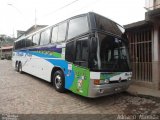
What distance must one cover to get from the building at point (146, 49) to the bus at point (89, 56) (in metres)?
2.23

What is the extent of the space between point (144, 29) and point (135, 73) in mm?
2457

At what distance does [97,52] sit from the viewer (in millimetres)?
6125

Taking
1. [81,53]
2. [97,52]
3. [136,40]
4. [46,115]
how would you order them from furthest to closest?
[136,40], [81,53], [97,52], [46,115]

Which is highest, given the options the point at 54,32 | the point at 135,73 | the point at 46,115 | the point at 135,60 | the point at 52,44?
the point at 54,32

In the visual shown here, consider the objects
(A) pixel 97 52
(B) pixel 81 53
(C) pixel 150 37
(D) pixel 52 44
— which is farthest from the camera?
(C) pixel 150 37

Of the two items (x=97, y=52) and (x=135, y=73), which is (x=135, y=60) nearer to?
(x=135, y=73)

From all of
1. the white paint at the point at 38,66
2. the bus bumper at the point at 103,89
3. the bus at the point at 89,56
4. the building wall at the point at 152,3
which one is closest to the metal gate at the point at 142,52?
the building wall at the point at 152,3

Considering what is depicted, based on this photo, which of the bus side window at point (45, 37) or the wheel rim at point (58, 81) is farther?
the bus side window at point (45, 37)

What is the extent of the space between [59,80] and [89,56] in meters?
2.59

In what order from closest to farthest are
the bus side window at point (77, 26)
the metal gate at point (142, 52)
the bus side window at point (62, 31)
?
the bus side window at point (77, 26) < the bus side window at point (62, 31) < the metal gate at point (142, 52)

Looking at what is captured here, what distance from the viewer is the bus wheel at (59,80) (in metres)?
7.90

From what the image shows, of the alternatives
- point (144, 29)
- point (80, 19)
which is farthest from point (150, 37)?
point (80, 19)

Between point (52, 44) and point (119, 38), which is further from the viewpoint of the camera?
point (52, 44)

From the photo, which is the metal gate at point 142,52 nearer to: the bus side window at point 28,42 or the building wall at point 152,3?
the building wall at point 152,3
